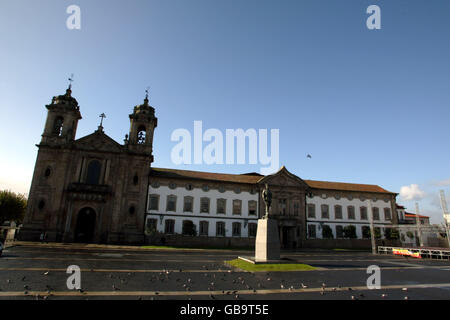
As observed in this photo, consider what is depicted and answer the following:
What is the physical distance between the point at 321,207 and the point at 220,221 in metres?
17.4

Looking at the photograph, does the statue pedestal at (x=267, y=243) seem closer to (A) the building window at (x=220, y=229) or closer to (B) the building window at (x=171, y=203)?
(A) the building window at (x=220, y=229)

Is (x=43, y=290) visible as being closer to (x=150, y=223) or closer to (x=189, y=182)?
(x=150, y=223)

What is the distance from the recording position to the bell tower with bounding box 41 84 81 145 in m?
35.8

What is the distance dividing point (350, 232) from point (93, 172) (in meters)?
40.6

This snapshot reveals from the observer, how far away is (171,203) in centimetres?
3731

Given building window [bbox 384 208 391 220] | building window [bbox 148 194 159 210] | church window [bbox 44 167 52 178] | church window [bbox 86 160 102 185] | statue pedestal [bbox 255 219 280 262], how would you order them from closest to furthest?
statue pedestal [bbox 255 219 280 262], church window [bbox 44 167 52 178], church window [bbox 86 160 102 185], building window [bbox 148 194 159 210], building window [bbox 384 208 391 220]

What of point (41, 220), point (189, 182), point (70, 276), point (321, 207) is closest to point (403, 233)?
point (321, 207)

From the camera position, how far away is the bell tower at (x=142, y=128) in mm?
38062

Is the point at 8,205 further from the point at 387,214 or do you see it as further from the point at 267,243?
the point at 387,214

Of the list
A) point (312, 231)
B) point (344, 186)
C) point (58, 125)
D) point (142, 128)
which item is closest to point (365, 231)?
point (344, 186)

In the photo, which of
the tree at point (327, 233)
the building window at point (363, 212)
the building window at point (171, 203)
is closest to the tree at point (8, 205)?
the building window at point (171, 203)

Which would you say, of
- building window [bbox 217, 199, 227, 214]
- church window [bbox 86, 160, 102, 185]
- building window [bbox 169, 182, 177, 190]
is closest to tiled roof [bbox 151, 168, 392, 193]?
building window [bbox 169, 182, 177, 190]

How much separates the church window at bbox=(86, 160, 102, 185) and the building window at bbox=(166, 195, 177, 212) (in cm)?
1011

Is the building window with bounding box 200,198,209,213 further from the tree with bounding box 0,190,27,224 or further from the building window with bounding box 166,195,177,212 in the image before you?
the tree with bounding box 0,190,27,224
